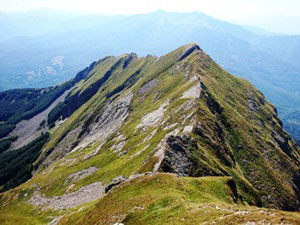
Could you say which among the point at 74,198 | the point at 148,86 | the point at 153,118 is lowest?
the point at 74,198

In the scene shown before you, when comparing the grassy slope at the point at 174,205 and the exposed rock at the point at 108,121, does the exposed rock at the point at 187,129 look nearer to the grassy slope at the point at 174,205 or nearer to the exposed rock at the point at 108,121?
the grassy slope at the point at 174,205

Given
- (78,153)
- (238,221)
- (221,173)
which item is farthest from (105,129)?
(238,221)

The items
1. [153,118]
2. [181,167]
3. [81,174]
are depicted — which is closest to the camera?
[181,167]

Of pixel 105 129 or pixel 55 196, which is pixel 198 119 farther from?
pixel 105 129

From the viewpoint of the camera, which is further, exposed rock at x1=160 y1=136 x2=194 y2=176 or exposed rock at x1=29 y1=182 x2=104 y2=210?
exposed rock at x1=29 y1=182 x2=104 y2=210

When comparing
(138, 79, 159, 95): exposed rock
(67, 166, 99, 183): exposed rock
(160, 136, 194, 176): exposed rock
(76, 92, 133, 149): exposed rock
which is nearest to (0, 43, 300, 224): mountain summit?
(160, 136, 194, 176): exposed rock

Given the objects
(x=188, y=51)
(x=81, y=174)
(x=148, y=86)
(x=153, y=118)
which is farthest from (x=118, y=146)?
(x=188, y=51)

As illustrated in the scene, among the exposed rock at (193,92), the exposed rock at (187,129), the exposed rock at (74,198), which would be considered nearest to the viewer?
the exposed rock at (187,129)

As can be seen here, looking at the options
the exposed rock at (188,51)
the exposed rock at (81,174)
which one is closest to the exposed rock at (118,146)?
the exposed rock at (81,174)

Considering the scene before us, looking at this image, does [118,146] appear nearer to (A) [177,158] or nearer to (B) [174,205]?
(A) [177,158]

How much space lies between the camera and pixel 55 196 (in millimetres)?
101188

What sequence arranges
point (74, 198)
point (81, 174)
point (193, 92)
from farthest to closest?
point (81, 174) < point (193, 92) < point (74, 198)

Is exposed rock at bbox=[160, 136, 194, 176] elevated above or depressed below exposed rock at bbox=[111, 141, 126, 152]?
above

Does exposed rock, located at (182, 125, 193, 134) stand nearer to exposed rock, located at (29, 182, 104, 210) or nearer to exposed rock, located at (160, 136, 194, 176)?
exposed rock, located at (160, 136, 194, 176)
